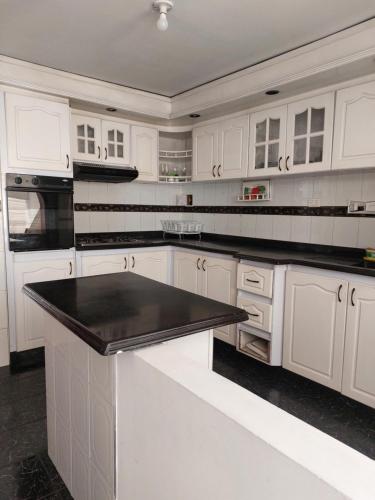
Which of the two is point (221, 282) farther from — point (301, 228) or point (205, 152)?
point (205, 152)

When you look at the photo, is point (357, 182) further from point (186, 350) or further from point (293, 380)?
point (186, 350)

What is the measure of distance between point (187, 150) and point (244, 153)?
1.13 m

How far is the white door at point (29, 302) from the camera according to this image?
9.06ft

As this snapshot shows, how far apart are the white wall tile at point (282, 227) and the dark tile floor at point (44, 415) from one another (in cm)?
114

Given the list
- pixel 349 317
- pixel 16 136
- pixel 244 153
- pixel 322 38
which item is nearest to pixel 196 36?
pixel 322 38

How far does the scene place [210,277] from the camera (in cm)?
319

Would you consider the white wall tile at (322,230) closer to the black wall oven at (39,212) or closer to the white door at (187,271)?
the white door at (187,271)

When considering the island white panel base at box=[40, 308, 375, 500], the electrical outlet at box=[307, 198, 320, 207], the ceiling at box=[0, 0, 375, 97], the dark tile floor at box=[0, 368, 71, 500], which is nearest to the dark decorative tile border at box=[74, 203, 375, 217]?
the electrical outlet at box=[307, 198, 320, 207]

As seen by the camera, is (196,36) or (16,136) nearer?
(196,36)

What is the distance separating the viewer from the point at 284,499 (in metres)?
0.56

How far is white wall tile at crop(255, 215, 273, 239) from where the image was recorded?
10.9 ft

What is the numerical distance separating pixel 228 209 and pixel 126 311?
271 cm

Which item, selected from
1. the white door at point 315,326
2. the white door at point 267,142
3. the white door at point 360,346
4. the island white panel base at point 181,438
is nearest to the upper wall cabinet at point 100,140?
the white door at point 267,142

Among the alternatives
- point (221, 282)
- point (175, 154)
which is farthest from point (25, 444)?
point (175, 154)
